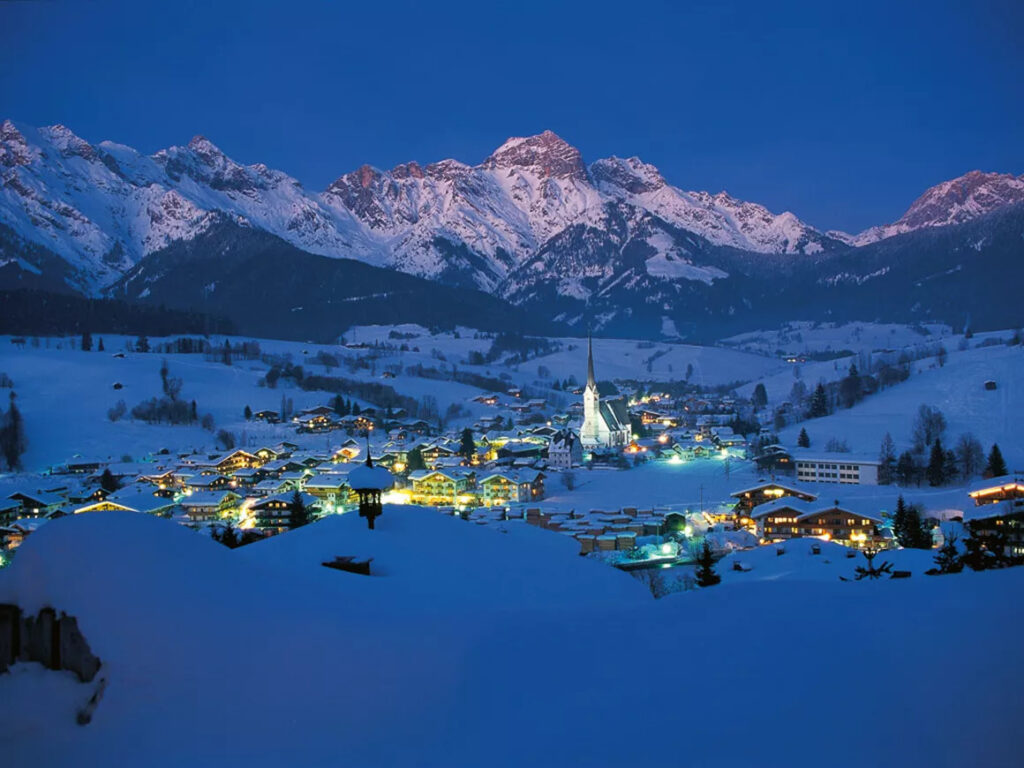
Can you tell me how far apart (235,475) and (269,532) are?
51.2 feet

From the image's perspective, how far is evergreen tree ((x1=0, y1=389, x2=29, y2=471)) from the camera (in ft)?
163

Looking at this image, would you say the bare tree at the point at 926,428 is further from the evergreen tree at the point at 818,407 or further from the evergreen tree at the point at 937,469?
the evergreen tree at the point at 818,407

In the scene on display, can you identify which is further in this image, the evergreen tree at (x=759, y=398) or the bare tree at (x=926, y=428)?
the evergreen tree at (x=759, y=398)

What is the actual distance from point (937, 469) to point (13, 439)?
5710 cm

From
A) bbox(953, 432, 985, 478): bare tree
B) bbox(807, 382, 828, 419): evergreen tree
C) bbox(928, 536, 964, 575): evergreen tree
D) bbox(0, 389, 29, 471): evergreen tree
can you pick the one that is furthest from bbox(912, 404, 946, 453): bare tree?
bbox(0, 389, 29, 471): evergreen tree

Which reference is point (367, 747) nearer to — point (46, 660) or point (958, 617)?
point (46, 660)

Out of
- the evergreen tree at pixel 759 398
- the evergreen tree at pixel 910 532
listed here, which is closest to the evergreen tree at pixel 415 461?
the evergreen tree at pixel 910 532

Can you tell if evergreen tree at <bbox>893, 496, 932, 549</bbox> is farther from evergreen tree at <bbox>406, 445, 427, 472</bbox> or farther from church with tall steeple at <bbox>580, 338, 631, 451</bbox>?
church with tall steeple at <bbox>580, 338, 631, 451</bbox>

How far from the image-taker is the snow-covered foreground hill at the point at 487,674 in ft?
13.6

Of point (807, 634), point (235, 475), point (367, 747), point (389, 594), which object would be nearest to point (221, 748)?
point (367, 747)

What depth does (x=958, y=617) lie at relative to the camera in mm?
4730

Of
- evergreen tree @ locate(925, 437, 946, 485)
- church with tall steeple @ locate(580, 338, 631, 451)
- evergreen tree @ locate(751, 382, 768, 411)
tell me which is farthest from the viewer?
evergreen tree @ locate(751, 382, 768, 411)

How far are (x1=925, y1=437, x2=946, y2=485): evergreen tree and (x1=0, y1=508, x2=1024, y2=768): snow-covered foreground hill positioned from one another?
36898mm

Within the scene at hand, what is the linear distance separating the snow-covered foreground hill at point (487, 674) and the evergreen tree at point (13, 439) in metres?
53.5
